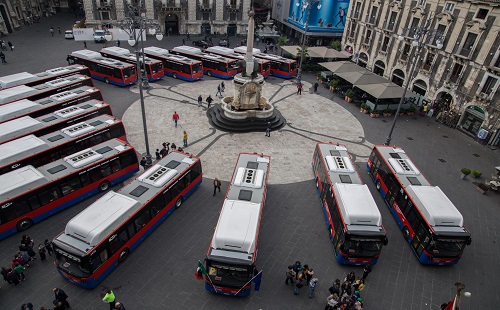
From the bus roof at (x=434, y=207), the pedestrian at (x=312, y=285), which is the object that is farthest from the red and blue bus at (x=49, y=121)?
the bus roof at (x=434, y=207)

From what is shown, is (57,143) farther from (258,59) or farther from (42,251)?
(258,59)

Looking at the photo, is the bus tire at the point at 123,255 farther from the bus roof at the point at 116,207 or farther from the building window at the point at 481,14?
the building window at the point at 481,14

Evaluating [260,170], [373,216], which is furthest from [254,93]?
[373,216]

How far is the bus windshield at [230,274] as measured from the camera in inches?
523

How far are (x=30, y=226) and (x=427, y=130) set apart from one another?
34.8 meters

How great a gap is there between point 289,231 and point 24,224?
14.5m

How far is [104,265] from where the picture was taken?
14492 mm

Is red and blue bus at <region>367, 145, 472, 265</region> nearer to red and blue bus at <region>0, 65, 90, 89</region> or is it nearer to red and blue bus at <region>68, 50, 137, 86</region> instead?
red and blue bus at <region>68, 50, 137, 86</region>

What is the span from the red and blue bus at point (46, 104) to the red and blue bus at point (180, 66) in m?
13.2

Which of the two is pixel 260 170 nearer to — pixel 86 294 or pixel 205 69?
pixel 86 294

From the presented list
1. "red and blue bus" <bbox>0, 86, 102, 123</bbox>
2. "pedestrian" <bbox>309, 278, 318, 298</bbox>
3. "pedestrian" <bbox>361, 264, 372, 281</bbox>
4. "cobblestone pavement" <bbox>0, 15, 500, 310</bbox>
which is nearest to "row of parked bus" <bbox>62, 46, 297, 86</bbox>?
"cobblestone pavement" <bbox>0, 15, 500, 310</bbox>

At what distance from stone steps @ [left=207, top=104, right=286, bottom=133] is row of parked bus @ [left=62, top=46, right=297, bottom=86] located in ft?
31.2

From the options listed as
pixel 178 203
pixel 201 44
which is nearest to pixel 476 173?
pixel 178 203

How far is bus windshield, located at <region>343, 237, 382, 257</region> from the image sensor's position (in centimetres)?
1530
